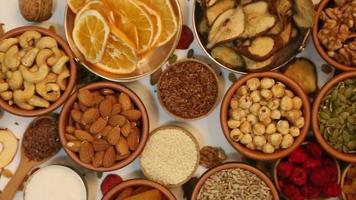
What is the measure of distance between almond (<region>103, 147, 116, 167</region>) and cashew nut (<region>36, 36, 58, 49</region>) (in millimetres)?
257

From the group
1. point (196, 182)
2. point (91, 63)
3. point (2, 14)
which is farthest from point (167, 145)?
point (2, 14)

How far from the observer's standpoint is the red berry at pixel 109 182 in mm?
1337

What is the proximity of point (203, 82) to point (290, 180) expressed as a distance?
0.29 m

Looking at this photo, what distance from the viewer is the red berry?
4.39ft

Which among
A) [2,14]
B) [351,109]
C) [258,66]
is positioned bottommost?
[351,109]

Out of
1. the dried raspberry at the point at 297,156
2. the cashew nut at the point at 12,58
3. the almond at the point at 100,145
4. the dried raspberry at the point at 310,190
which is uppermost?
the cashew nut at the point at 12,58

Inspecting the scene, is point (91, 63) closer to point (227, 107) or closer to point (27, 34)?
point (27, 34)

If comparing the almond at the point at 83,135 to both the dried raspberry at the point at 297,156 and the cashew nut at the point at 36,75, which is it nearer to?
the cashew nut at the point at 36,75

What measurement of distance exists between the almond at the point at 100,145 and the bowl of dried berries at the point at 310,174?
382 millimetres

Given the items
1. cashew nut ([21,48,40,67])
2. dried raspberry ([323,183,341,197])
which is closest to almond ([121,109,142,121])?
cashew nut ([21,48,40,67])

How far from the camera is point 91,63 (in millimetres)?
1267

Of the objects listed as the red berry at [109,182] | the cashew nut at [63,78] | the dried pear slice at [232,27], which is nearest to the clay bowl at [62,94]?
the cashew nut at [63,78]

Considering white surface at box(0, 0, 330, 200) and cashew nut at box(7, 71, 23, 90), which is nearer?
cashew nut at box(7, 71, 23, 90)

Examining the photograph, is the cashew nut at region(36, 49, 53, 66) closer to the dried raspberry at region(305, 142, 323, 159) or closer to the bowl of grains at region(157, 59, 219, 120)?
the bowl of grains at region(157, 59, 219, 120)
